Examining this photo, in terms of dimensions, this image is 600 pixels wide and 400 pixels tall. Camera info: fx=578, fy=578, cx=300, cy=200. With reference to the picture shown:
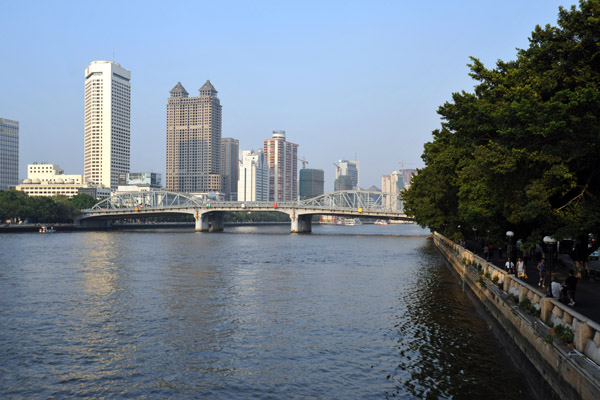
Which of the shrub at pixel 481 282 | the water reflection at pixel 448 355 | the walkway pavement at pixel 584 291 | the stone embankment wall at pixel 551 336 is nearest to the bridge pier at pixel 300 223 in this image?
the walkway pavement at pixel 584 291

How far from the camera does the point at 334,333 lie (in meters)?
29.4

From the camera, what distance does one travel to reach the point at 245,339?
1107 inches

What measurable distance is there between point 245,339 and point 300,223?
151417mm

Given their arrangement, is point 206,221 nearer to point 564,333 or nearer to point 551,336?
point 551,336

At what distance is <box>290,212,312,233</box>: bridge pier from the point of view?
17525cm

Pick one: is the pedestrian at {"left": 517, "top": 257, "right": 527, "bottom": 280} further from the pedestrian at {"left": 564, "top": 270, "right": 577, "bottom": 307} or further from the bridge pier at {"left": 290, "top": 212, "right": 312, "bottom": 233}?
the bridge pier at {"left": 290, "top": 212, "right": 312, "bottom": 233}

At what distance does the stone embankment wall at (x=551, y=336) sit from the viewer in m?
15.5

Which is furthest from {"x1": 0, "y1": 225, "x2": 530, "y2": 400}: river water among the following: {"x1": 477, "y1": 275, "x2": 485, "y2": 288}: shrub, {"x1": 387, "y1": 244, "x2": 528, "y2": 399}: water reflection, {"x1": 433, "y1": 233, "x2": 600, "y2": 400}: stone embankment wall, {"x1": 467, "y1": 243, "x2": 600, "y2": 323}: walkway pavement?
{"x1": 467, "y1": 243, "x2": 600, "y2": 323}: walkway pavement

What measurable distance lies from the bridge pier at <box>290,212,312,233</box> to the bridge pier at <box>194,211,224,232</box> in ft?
91.1

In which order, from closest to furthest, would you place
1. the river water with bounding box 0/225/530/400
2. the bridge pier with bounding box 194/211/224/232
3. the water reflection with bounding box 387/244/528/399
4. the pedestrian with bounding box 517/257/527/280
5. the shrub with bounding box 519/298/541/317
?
the water reflection with bounding box 387/244/528/399 < the river water with bounding box 0/225/530/400 < the shrub with bounding box 519/298/541/317 < the pedestrian with bounding box 517/257/527/280 < the bridge pier with bounding box 194/211/224/232

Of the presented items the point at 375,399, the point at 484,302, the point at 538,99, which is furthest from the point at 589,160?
the point at 375,399

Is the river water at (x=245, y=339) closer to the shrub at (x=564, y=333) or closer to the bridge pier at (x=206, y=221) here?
the shrub at (x=564, y=333)

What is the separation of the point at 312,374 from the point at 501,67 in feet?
108

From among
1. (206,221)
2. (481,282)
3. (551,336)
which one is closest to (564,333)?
(551,336)
